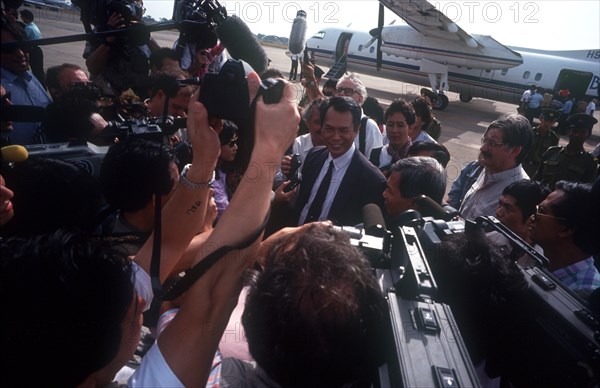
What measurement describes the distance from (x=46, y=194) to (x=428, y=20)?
17.5 m

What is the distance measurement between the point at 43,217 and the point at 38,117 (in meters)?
0.70

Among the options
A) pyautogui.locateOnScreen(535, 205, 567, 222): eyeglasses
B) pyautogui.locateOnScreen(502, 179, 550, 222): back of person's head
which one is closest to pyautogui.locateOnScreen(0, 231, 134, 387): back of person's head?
pyautogui.locateOnScreen(535, 205, 567, 222): eyeglasses

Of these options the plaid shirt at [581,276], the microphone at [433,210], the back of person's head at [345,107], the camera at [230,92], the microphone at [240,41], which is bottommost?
the plaid shirt at [581,276]

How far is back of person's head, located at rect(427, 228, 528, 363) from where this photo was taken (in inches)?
50.3

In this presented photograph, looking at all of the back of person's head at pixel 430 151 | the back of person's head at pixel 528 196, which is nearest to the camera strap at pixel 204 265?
the back of person's head at pixel 528 196

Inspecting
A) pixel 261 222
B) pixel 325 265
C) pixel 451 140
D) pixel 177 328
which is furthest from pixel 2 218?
pixel 451 140

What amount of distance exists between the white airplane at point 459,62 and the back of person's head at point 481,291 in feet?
50.6

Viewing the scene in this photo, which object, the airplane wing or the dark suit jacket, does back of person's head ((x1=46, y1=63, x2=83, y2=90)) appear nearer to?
the dark suit jacket

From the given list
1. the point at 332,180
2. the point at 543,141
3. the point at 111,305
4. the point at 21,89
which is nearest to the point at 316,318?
the point at 111,305

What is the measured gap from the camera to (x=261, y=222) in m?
0.96

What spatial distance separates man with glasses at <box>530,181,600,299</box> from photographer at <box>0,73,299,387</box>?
6.31ft

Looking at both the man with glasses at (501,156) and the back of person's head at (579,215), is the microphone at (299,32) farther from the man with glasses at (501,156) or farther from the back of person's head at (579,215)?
the back of person's head at (579,215)

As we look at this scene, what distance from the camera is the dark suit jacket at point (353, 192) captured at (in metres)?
2.71

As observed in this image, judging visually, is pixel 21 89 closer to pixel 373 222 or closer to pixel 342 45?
pixel 373 222
